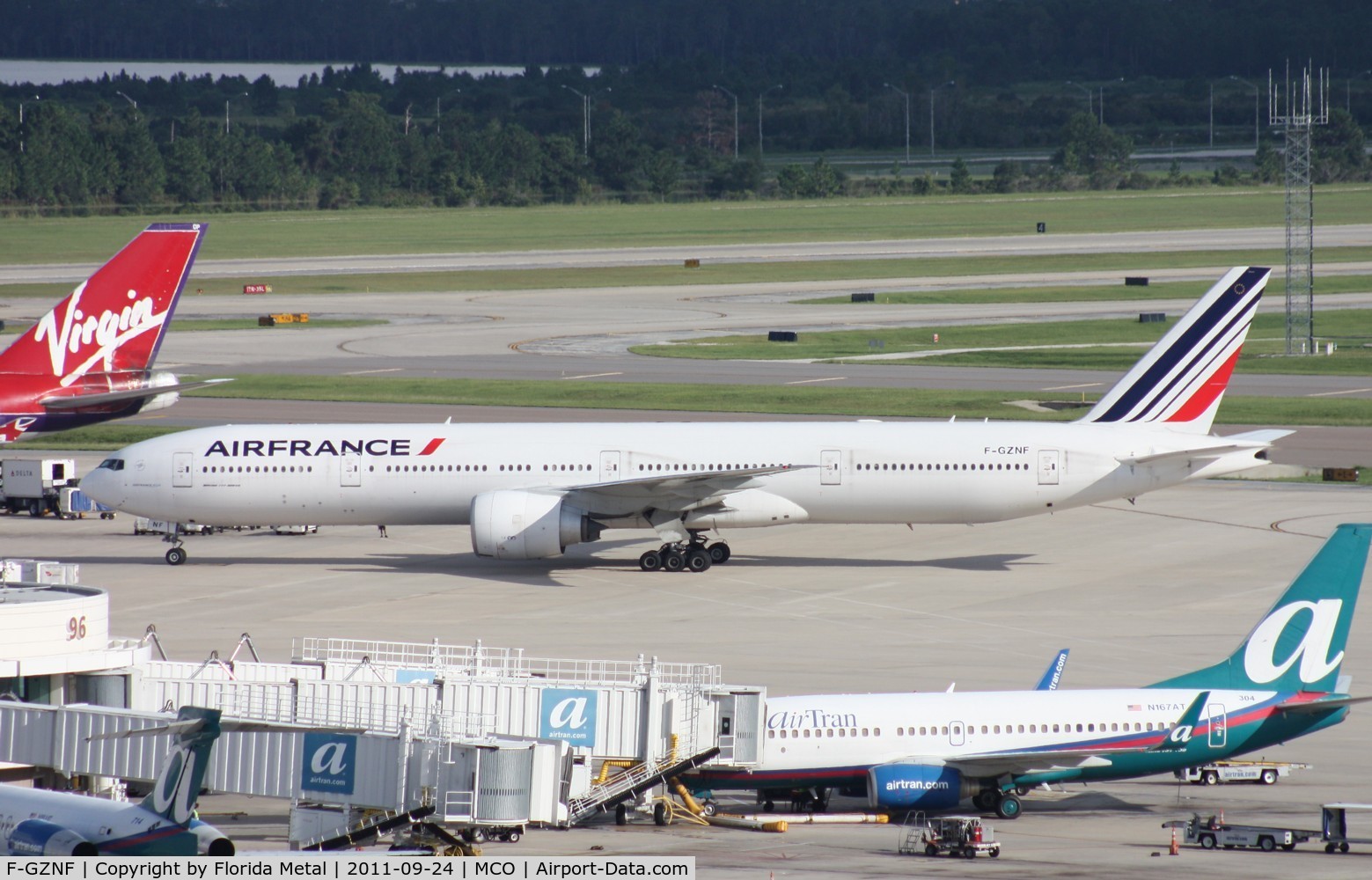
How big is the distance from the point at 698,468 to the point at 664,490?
1.79m

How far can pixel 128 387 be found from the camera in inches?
2099

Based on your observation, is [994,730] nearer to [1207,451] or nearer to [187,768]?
[187,768]

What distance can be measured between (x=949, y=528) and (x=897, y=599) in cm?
1195

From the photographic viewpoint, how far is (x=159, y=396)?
174 feet

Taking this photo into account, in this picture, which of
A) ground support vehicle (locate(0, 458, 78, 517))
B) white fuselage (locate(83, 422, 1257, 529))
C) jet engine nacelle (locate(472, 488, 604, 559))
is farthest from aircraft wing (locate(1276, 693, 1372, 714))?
ground support vehicle (locate(0, 458, 78, 517))

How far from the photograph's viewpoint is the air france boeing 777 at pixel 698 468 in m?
50.4

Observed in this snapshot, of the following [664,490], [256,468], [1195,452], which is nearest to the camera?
[1195,452]

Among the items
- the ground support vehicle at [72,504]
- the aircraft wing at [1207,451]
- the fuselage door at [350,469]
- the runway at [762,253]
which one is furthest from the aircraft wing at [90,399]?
the runway at [762,253]

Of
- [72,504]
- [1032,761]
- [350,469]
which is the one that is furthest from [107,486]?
[1032,761]

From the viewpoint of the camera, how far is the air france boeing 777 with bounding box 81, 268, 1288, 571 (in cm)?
5038

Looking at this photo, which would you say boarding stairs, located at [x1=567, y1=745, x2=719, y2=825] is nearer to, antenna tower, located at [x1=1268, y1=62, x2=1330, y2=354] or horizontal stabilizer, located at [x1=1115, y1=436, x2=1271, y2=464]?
horizontal stabilizer, located at [x1=1115, y1=436, x2=1271, y2=464]

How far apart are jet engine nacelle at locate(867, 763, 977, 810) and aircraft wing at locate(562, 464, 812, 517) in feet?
66.0

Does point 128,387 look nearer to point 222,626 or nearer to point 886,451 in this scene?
point 222,626

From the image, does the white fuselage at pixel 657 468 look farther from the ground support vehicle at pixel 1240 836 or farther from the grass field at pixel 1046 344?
the grass field at pixel 1046 344
